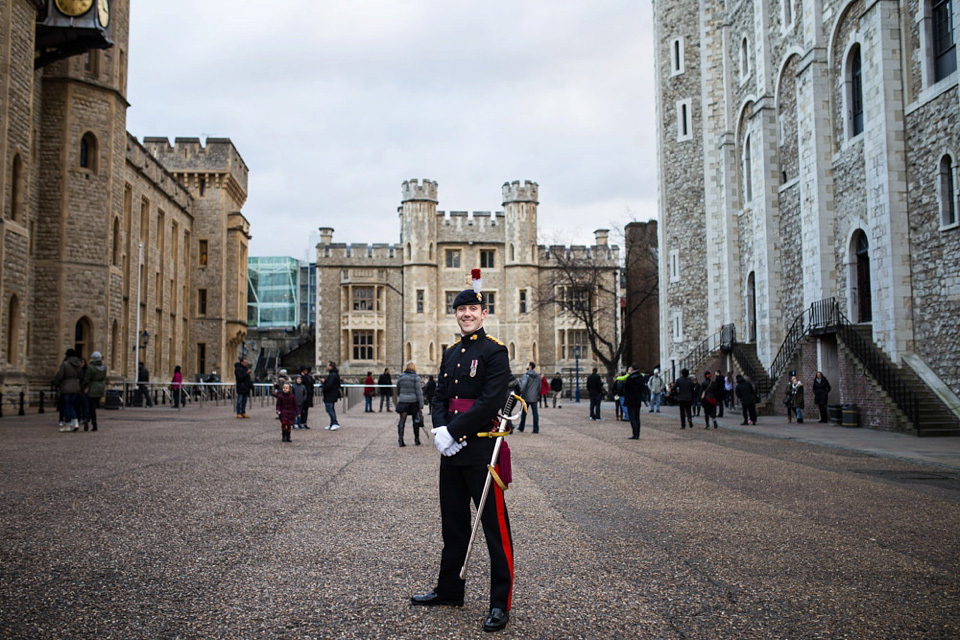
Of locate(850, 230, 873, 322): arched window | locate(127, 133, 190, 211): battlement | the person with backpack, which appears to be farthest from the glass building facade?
locate(850, 230, 873, 322): arched window

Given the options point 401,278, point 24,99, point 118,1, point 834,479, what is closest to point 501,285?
point 401,278

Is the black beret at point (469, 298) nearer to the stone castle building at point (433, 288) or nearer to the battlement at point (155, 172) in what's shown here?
the battlement at point (155, 172)

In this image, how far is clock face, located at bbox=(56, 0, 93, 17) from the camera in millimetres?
26578

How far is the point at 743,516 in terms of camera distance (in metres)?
7.59

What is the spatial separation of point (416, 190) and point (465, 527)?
183 ft

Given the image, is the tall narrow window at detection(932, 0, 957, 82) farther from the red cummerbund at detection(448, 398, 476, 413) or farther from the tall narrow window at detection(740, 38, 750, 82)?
the red cummerbund at detection(448, 398, 476, 413)

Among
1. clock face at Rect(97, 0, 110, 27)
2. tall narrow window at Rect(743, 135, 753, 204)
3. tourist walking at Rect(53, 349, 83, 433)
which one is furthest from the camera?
tall narrow window at Rect(743, 135, 753, 204)

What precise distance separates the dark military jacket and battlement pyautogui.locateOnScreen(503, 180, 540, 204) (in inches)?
2196

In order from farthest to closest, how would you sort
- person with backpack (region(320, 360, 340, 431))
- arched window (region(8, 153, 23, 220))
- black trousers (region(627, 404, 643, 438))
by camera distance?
arched window (region(8, 153, 23, 220)) → person with backpack (region(320, 360, 340, 431)) → black trousers (region(627, 404, 643, 438))

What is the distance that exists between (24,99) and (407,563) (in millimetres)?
24149

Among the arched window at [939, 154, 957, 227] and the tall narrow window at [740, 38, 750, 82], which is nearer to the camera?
the arched window at [939, 154, 957, 227]

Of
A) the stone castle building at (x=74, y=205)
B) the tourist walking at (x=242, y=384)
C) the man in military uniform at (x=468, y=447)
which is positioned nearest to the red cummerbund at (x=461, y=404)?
the man in military uniform at (x=468, y=447)

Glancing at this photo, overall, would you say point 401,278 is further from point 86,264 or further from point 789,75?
point 789,75

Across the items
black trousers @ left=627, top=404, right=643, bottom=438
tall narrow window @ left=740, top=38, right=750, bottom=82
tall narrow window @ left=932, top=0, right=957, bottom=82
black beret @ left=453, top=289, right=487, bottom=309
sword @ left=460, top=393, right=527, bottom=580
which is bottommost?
black trousers @ left=627, top=404, right=643, bottom=438
